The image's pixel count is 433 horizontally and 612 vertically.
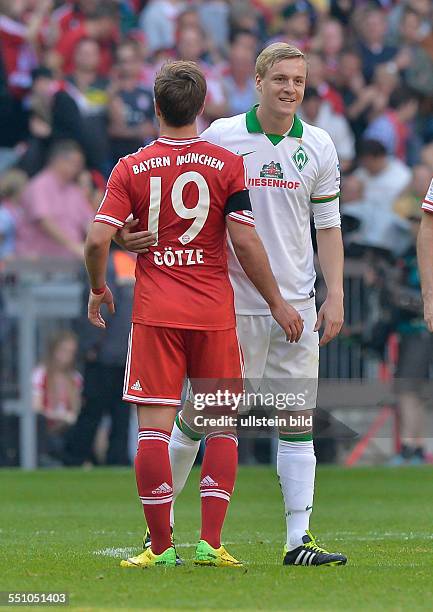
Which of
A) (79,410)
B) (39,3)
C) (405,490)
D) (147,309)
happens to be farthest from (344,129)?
(147,309)

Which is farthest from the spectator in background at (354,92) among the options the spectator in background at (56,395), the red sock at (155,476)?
the red sock at (155,476)

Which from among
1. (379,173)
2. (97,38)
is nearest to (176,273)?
(379,173)

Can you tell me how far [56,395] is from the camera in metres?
15.1

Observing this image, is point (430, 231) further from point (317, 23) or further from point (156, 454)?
point (317, 23)

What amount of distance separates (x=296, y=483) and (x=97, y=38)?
12.0 metres

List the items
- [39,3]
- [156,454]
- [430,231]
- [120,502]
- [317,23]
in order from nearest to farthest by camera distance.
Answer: [156,454]
[430,231]
[120,502]
[39,3]
[317,23]

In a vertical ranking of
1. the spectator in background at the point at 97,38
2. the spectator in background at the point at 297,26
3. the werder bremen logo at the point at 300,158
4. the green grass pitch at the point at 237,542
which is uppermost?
the spectator in background at the point at 297,26

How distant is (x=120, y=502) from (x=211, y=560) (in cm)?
463

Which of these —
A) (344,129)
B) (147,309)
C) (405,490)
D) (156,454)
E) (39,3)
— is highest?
(39,3)

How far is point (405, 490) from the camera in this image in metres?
12.1

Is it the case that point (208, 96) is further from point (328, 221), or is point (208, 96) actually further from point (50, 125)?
point (328, 221)

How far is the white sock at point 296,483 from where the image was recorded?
23.0ft

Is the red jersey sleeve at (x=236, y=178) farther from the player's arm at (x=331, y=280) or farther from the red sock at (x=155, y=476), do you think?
the red sock at (x=155, y=476)

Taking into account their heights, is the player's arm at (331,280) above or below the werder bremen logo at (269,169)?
below
